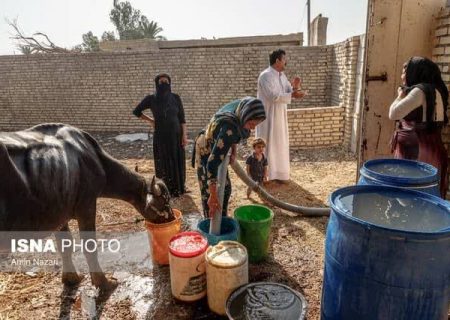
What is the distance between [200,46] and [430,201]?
1001 centimetres

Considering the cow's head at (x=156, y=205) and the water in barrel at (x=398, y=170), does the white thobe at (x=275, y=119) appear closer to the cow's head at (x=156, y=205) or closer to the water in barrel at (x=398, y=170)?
the cow's head at (x=156, y=205)

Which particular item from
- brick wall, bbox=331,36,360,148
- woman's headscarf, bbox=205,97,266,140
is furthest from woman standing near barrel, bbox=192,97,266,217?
brick wall, bbox=331,36,360,148

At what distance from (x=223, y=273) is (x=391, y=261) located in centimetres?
126

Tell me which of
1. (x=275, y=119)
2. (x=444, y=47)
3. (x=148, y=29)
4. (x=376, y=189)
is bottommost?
(x=376, y=189)

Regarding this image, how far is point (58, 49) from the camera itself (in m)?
13.4

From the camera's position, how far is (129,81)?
10.3 m

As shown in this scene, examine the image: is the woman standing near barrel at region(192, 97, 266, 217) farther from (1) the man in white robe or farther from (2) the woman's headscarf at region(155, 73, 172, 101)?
(1) the man in white robe

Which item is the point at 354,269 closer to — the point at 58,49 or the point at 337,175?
the point at 337,175

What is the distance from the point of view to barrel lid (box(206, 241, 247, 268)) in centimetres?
245

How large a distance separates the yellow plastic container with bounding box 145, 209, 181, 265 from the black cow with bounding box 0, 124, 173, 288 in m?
0.11

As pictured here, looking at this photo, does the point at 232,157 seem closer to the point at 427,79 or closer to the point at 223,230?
the point at 223,230

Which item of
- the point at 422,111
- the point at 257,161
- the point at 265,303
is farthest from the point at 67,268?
the point at 422,111

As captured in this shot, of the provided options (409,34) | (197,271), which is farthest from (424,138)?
(197,271)

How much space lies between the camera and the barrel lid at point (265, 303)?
2222 mm
